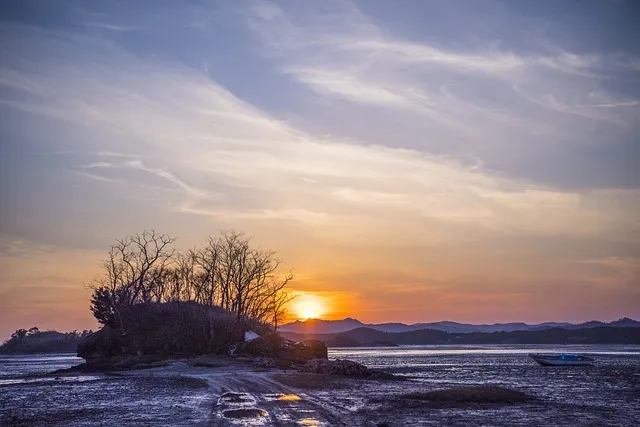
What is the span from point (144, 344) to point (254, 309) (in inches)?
796

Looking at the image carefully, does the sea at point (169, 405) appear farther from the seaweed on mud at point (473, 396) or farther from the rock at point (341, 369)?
the rock at point (341, 369)

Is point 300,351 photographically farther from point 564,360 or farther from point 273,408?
point 273,408

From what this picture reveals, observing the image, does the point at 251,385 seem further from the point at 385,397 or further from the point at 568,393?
the point at 568,393

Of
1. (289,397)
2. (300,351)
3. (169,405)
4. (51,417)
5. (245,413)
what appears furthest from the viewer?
(300,351)

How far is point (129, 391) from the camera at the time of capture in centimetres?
3628

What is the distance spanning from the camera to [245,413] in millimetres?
24234

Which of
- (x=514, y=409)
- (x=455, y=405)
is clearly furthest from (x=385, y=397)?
(x=514, y=409)

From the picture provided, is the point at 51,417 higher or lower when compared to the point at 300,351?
lower

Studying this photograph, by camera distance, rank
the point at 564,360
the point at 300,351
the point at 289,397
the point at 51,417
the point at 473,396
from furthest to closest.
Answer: the point at 564,360 < the point at 300,351 < the point at 473,396 < the point at 289,397 < the point at 51,417

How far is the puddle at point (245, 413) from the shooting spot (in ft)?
77.0

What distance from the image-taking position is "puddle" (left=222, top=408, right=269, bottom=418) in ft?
77.0

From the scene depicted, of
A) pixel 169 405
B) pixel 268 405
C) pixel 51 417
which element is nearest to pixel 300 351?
pixel 169 405

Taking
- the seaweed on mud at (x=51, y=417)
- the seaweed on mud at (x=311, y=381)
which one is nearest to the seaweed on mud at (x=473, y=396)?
the seaweed on mud at (x=311, y=381)

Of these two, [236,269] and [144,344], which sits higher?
[236,269]
